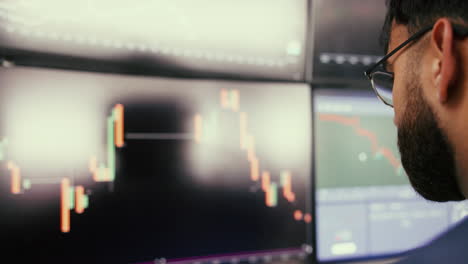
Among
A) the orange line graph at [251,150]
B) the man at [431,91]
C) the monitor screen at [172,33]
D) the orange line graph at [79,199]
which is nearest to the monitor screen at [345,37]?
the monitor screen at [172,33]

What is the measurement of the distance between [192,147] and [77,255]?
0.35 m

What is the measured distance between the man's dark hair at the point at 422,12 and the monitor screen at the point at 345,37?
384 millimetres

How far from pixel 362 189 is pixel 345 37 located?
426 mm

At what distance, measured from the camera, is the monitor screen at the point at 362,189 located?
111 centimetres

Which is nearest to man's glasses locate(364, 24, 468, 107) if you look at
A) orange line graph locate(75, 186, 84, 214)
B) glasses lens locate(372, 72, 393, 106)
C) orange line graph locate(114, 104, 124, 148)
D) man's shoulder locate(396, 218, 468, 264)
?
glasses lens locate(372, 72, 393, 106)

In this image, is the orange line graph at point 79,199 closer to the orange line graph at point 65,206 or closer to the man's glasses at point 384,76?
the orange line graph at point 65,206

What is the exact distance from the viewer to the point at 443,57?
55cm

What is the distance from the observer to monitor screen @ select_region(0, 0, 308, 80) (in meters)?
0.85

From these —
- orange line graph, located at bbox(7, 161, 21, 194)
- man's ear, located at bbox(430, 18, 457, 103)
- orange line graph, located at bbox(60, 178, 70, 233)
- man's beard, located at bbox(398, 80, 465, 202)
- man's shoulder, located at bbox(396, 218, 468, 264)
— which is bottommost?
man's shoulder, located at bbox(396, 218, 468, 264)

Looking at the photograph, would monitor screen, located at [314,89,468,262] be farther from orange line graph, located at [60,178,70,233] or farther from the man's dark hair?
orange line graph, located at [60,178,70,233]

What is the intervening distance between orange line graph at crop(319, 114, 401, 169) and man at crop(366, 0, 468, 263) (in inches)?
14.2

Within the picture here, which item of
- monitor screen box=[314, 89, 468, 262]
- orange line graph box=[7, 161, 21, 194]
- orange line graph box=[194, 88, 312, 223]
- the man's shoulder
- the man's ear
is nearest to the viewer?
the man's ear

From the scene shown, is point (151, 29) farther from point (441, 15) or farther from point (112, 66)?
point (441, 15)

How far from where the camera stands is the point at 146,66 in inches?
37.2
